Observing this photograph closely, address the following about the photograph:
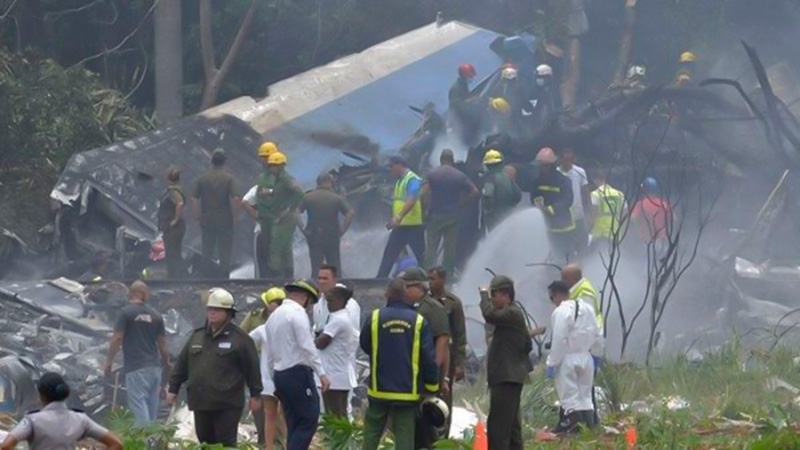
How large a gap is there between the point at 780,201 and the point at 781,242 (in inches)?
21.8

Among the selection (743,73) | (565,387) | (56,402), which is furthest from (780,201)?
(56,402)

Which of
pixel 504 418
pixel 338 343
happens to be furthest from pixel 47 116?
pixel 504 418

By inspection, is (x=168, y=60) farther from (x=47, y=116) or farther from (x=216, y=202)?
(x=216, y=202)

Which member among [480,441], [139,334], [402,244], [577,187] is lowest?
[480,441]

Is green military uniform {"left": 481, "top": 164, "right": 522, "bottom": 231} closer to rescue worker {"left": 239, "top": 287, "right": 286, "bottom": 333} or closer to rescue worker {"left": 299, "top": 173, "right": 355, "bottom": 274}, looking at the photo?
rescue worker {"left": 299, "top": 173, "right": 355, "bottom": 274}

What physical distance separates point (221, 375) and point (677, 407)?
16.3 feet

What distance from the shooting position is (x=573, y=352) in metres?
13.7

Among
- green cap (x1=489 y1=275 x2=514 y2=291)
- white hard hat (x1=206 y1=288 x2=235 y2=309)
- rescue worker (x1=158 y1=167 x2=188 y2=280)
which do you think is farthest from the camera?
rescue worker (x1=158 y1=167 x2=188 y2=280)

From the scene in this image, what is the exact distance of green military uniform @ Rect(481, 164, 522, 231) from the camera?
1964cm

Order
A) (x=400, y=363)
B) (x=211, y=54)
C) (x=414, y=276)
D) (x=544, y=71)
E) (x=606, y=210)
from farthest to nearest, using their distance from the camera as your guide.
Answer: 1. (x=211, y=54)
2. (x=544, y=71)
3. (x=606, y=210)
4. (x=414, y=276)
5. (x=400, y=363)

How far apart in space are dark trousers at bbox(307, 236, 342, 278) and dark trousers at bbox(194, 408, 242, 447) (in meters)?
6.82

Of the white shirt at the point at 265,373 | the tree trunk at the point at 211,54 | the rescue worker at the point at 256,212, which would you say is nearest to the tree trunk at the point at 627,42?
the tree trunk at the point at 211,54

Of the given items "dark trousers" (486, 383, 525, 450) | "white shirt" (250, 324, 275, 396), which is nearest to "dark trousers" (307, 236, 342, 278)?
"white shirt" (250, 324, 275, 396)

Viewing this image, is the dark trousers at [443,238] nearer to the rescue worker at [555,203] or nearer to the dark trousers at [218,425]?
the rescue worker at [555,203]
